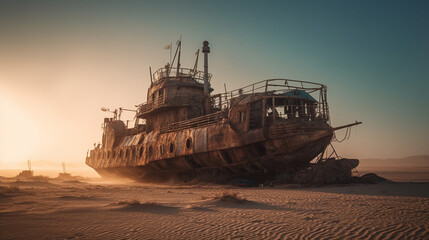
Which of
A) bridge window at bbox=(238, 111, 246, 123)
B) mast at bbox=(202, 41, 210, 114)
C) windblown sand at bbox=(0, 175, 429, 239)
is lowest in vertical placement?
windblown sand at bbox=(0, 175, 429, 239)

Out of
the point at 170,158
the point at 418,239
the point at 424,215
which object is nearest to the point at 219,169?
the point at 170,158

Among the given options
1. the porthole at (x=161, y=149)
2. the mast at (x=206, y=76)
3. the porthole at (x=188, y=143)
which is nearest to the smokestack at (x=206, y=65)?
the mast at (x=206, y=76)

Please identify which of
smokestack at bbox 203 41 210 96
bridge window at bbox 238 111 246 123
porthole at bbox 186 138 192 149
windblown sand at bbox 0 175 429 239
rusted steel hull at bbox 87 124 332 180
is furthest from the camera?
smokestack at bbox 203 41 210 96

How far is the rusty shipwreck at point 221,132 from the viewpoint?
14.0 metres

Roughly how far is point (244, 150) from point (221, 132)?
1.85 m

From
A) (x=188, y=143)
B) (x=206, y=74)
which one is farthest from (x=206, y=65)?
(x=188, y=143)

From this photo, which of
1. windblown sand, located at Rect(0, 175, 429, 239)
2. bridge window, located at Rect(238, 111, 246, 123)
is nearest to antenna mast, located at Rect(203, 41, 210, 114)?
bridge window, located at Rect(238, 111, 246, 123)

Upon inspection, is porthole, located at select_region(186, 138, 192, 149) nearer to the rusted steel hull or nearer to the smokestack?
the rusted steel hull

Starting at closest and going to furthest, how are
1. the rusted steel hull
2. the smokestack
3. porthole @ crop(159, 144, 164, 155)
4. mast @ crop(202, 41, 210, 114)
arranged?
the rusted steel hull
porthole @ crop(159, 144, 164, 155)
mast @ crop(202, 41, 210, 114)
the smokestack

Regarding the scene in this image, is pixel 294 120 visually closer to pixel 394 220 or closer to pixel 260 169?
pixel 260 169

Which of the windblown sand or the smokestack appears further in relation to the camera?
the smokestack

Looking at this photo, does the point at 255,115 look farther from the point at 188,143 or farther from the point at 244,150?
the point at 188,143

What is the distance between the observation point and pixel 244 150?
584 inches

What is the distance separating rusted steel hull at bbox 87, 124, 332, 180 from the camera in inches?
541
